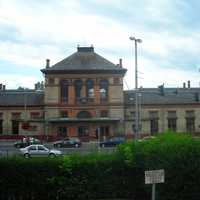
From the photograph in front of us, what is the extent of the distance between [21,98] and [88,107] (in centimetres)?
1217

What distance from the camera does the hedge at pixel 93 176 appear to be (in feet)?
60.1

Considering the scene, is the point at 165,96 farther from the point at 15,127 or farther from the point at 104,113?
the point at 15,127

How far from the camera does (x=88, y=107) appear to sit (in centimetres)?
7869

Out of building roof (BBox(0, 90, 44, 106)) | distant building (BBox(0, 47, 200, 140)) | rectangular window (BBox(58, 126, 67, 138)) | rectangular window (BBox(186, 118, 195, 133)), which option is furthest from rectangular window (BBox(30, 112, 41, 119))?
rectangular window (BBox(186, 118, 195, 133))

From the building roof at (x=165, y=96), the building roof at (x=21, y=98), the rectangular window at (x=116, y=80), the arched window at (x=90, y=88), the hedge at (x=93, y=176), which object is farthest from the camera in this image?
the building roof at (x=21, y=98)

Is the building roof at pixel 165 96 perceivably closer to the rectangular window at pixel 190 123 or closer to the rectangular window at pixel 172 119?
the rectangular window at pixel 172 119

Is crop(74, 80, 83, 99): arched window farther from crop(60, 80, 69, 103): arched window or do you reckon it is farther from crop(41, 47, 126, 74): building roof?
crop(41, 47, 126, 74): building roof

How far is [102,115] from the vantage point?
7838 cm

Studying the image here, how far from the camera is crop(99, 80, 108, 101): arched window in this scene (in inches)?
3108

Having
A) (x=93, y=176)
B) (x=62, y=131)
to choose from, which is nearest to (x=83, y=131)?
(x=62, y=131)

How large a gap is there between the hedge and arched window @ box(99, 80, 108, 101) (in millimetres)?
59738

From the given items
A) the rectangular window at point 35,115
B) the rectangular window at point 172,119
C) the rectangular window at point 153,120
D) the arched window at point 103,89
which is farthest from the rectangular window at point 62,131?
the rectangular window at point 172,119

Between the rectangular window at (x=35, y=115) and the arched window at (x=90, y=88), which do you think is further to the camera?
the rectangular window at (x=35, y=115)

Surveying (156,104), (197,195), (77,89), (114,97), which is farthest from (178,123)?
(197,195)
